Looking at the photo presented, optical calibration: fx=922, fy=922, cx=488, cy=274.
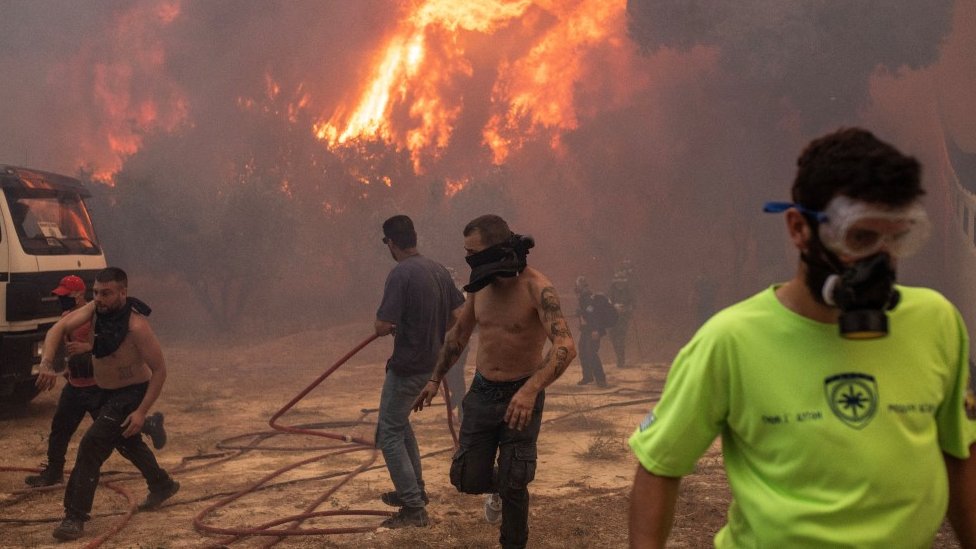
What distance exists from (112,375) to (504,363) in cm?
319

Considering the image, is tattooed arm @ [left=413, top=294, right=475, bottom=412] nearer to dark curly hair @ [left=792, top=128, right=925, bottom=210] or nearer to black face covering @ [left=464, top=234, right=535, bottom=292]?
black face covering @ [left=464, top=234, right=535, bottom=292]

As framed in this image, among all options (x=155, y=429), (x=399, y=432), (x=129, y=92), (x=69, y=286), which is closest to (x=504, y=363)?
(x=399, y=432)

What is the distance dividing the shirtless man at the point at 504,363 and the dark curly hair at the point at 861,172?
3.20 m

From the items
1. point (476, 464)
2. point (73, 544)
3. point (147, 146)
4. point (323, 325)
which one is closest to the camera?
point (476, 464)

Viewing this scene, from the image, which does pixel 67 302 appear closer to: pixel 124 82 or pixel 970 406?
pixel 970 406

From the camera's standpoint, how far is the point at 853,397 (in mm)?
1822

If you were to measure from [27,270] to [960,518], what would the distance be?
1118 centimetres

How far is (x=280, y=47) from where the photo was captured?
44.9 metres

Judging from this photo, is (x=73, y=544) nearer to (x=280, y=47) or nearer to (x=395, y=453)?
(x=395, y=453)

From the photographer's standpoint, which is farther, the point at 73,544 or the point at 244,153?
the point at 244,153

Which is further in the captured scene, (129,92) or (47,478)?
(129,92)

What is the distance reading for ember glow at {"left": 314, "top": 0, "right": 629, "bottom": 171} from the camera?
3856cm

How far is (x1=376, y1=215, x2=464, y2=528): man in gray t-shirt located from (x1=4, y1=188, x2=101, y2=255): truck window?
266 inches

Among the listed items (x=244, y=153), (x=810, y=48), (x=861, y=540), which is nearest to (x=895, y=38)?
(x=810, y=48)
